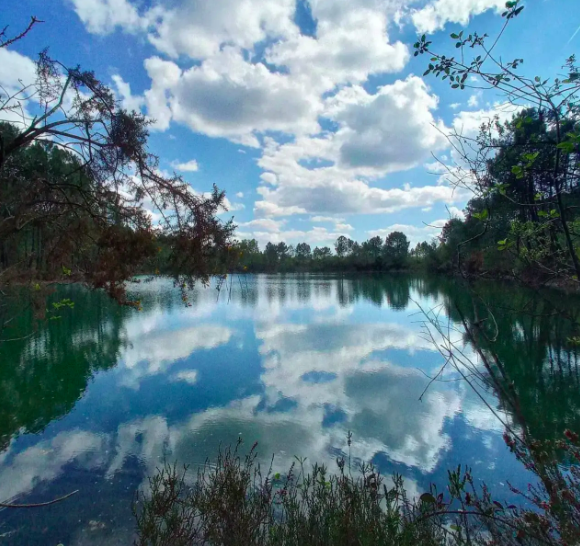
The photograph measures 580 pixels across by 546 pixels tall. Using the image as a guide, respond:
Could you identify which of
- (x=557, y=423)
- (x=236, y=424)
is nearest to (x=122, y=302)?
(x=236, y=424)

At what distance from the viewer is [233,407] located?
7.56 meters

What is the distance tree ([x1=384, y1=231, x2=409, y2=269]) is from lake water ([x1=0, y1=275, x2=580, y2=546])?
59329 mm

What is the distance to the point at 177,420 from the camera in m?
6.91

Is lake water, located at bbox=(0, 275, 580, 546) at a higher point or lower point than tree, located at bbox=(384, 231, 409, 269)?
lower

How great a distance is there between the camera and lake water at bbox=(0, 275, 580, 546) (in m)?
4.76

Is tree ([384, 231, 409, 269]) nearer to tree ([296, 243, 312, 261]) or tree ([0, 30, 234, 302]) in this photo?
tree ([296, 243, 312, 261])

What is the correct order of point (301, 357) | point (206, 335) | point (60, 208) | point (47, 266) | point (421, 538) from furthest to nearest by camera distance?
point (206, 335) < point (301, 357) < point (47, 266) < point (60, 208) < point (421, 538)

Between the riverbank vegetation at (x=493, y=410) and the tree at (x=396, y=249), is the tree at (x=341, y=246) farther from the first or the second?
the riverbank vegetation at (x=493, y=410)

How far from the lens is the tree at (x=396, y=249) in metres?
72.6

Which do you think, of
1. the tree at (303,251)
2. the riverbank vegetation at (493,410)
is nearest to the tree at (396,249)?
the tree at (303,251)

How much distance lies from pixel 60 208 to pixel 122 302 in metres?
1.24

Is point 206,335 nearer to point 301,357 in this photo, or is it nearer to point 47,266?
point 301,357

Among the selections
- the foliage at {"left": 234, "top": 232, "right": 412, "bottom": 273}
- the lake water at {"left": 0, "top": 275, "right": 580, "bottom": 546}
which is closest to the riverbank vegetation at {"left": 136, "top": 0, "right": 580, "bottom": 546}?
the lake water at {"left": 0, "top": 275, "right": 580, "bottom": 546}

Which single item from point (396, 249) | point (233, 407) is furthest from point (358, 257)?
point (233, 407)
